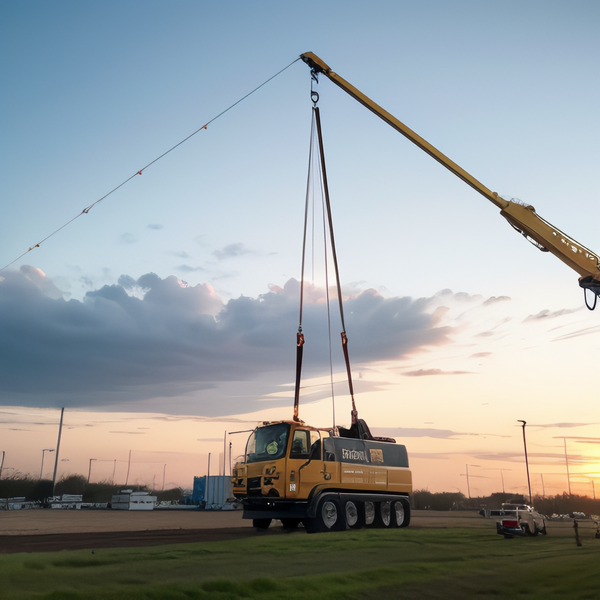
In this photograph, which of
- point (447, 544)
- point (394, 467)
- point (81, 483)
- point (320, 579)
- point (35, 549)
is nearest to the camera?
point (320, 579)

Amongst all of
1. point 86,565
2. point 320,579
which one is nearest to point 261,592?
point 320,579

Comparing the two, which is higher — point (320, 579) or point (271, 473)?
point (271, 473)

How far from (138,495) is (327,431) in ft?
113

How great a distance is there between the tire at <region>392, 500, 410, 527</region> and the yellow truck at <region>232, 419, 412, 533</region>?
226 millimetres

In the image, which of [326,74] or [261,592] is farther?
[326,74]

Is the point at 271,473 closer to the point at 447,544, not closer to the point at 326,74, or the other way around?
the point at 447,544

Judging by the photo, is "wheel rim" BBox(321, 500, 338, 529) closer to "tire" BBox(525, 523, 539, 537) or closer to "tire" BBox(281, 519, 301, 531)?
"tire" BBox(281, 519, 301, 531)

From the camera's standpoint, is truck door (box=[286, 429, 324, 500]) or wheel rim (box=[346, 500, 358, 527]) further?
wheel rim (box=[346, 500, 358, 527])

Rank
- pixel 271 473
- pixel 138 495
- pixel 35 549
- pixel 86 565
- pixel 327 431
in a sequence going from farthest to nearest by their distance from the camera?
pixel 138 495, pixel 327 431, pixel 271 473, pixel 35 549, pixel 86 565

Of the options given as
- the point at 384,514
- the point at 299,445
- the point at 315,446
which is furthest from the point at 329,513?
the point at 384,514

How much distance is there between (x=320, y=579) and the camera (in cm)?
937

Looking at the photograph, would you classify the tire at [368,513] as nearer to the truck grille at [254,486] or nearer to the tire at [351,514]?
the tire at [351,514]

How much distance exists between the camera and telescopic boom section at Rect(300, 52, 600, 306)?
2823 centimetres

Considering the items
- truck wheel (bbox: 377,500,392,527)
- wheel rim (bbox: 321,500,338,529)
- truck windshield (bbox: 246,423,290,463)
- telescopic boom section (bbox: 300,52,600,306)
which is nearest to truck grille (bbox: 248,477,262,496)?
truck windshield (bbox: 246,423,290,463)
